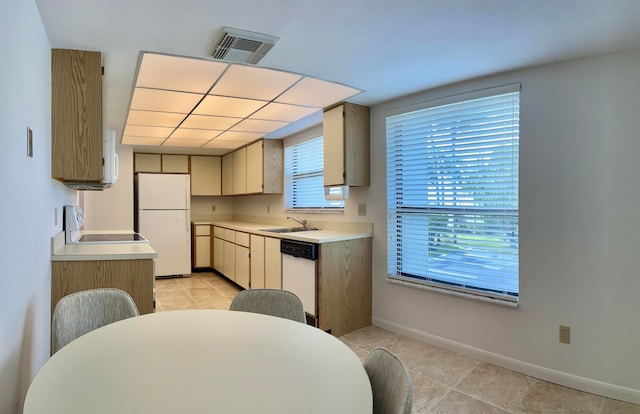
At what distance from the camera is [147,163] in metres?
6.42

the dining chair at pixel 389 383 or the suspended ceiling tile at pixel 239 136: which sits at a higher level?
the suspended ceiling tile at pixel 239 136

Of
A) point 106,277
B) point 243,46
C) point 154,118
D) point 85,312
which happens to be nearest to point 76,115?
point 106,277

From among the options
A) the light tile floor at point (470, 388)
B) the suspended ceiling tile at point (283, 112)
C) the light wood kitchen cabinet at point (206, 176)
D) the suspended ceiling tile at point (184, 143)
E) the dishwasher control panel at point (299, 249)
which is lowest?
the light tile floor at point (470, 388)

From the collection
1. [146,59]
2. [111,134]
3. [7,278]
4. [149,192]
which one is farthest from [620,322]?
[149,192]

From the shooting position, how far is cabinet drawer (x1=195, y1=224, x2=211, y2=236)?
21.7ft

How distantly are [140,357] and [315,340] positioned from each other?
1.90 ft

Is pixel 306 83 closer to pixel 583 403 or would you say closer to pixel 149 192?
pixel 583 403

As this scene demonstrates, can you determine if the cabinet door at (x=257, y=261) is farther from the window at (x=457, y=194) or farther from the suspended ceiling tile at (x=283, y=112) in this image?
the window at (x=457, y=194)

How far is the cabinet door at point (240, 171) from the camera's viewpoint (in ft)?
19.1

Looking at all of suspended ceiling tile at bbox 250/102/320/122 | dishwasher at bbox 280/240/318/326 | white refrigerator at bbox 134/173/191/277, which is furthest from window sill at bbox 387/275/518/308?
white refrigerator at bbox 134/173/191/277

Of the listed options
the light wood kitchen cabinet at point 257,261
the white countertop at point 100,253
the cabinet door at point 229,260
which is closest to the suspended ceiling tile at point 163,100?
the white countertop at point 100,253

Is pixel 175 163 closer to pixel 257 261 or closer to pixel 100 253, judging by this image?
pixel 257 261

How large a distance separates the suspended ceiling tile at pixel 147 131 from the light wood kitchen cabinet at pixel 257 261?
1697 mm

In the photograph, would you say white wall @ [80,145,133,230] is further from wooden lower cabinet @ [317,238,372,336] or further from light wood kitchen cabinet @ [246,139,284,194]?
wooden lower cabinet @ [317,238,372,336]
